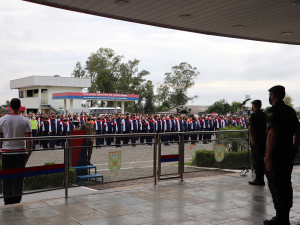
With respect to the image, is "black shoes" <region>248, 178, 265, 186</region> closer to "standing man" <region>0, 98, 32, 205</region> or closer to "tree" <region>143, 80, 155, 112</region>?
"standing man" <region>0, 98, 32, 205</region>

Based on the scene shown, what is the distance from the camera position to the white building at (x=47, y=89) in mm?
49378

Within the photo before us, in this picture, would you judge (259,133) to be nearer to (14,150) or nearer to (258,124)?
(258,124)

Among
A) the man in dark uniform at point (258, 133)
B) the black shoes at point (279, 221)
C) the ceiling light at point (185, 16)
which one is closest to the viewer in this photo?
the black shoes at point (279, 221)

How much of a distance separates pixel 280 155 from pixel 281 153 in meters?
0.03

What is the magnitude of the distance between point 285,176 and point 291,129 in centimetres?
63

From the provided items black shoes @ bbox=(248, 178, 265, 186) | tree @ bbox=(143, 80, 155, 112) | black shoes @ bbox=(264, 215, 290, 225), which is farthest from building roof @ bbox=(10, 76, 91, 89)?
black shoes @ bbox=(264, 215, 290, 225)

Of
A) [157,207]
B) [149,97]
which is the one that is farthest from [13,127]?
[149,97]

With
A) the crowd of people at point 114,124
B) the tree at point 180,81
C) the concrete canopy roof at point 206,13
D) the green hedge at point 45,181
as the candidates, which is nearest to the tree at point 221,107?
the tree at point 180,81

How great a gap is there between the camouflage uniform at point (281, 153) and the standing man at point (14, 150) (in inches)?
149

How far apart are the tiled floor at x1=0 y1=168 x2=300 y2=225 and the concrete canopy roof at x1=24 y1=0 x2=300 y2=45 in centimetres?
422

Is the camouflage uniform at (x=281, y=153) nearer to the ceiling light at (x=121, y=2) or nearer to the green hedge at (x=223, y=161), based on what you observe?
the green hedge at (x=223, y=161)

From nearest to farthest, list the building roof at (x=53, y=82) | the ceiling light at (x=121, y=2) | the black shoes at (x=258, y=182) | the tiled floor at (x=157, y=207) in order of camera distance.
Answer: the tiled floor at (x=157, y=207)
the black shoes at (x=258, y=182)
the ceiling light at (x=121, y=2)
the building roof at (x=53, y=82)

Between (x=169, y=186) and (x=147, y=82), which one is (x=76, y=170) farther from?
(x=147, y=82)

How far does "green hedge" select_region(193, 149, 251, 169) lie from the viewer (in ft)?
24.1
